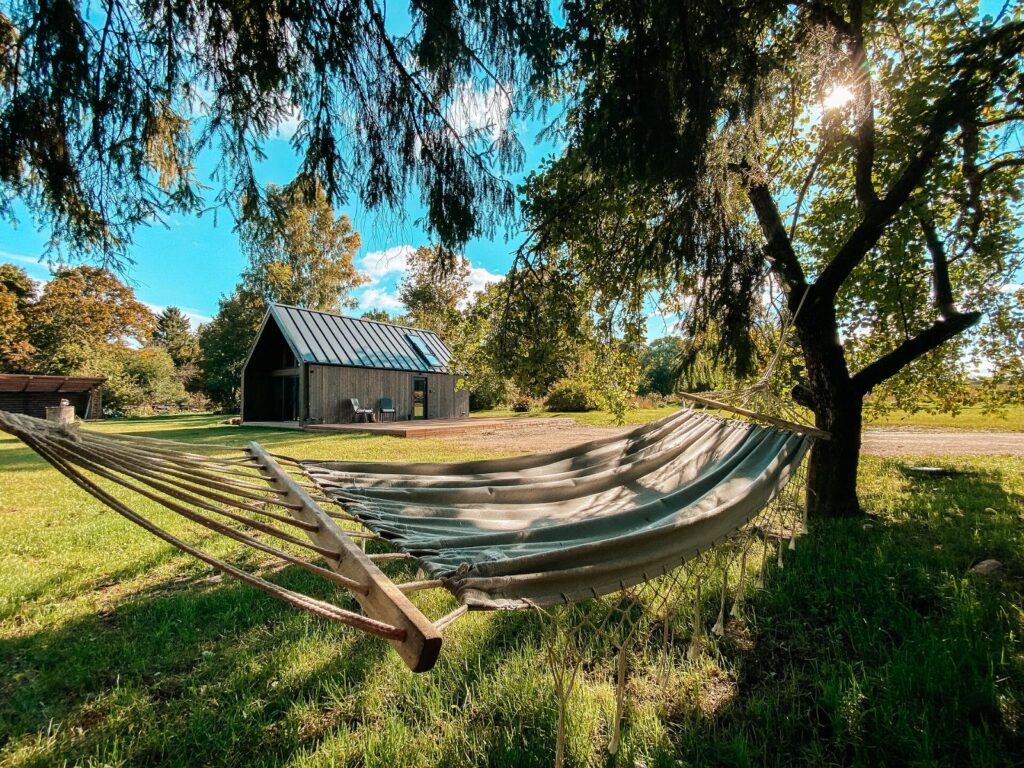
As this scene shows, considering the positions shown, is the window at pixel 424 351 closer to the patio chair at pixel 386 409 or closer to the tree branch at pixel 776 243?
the patio chair at pixel 386 409

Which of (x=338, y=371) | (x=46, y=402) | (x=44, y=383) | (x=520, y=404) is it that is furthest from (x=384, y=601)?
(x=46, y=402)

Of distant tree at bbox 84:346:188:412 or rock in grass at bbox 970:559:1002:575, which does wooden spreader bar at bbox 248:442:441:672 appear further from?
distant tree at bbox 84:346:188:412

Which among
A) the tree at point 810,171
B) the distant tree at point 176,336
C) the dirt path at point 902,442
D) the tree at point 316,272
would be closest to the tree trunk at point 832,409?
the tree at point 810,171

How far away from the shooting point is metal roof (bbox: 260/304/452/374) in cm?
1240

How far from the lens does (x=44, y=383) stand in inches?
549

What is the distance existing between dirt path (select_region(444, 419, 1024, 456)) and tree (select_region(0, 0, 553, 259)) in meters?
4.32

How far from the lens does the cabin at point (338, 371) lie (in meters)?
12.3

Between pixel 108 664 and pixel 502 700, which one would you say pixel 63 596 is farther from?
pixel 502 700

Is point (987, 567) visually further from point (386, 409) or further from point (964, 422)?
point (964, 422)

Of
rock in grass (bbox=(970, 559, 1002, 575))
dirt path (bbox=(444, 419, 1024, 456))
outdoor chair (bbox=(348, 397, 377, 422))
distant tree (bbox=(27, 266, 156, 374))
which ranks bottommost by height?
rock in grass (bbox=(970, 559, 1002, 575))

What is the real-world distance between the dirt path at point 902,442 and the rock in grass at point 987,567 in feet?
13.1

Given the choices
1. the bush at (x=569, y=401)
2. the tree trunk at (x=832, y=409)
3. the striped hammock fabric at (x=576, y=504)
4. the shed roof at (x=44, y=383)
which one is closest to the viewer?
the striped hammock fabric at (x=576, y=504)

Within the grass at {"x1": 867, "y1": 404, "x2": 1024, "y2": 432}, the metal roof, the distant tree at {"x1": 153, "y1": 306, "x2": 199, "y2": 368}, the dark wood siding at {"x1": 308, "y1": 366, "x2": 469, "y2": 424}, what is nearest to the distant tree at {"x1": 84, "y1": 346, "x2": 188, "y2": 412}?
the distant tree at {"x1": 153, "y1": 306, "x2": 199, "y2": 368}

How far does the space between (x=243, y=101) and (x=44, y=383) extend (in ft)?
56.2
